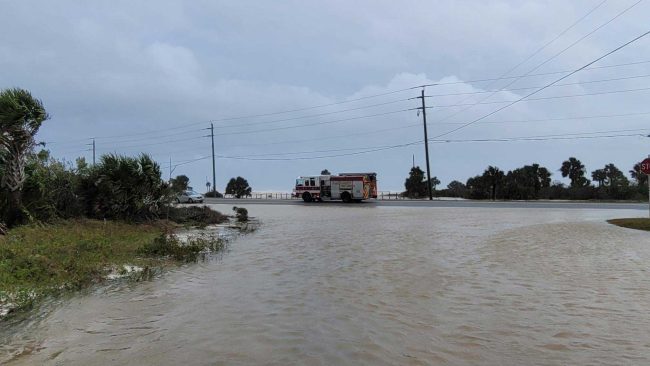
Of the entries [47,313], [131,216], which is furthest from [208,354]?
[131,216]

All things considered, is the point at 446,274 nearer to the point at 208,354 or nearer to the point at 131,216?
the point at 208,354

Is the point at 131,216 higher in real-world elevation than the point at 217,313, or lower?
higher

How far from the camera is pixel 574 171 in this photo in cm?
7612

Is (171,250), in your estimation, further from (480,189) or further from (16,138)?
(480,189)

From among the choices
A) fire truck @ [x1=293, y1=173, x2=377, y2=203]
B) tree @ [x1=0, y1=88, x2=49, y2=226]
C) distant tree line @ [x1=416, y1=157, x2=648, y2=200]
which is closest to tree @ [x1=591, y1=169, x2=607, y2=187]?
distant tree line @ [x1=416, y1=157, x2=648, y2=200]

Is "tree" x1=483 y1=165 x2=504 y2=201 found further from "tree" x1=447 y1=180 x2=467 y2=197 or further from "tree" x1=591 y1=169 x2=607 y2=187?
"tree" x1=591 y1=169 x2=607 y2=187

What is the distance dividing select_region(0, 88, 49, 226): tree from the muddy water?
261 inches

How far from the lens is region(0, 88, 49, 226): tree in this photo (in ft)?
48.9

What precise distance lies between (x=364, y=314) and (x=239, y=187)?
84.7 meters

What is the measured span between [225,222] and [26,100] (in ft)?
40.3

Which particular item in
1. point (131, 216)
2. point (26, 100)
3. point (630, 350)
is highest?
point (26, 100)

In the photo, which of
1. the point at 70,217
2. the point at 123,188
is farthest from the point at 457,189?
the point at 70,217

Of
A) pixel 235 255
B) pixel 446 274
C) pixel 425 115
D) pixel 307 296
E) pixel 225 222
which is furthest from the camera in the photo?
pixel 425 115

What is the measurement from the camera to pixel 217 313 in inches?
303
